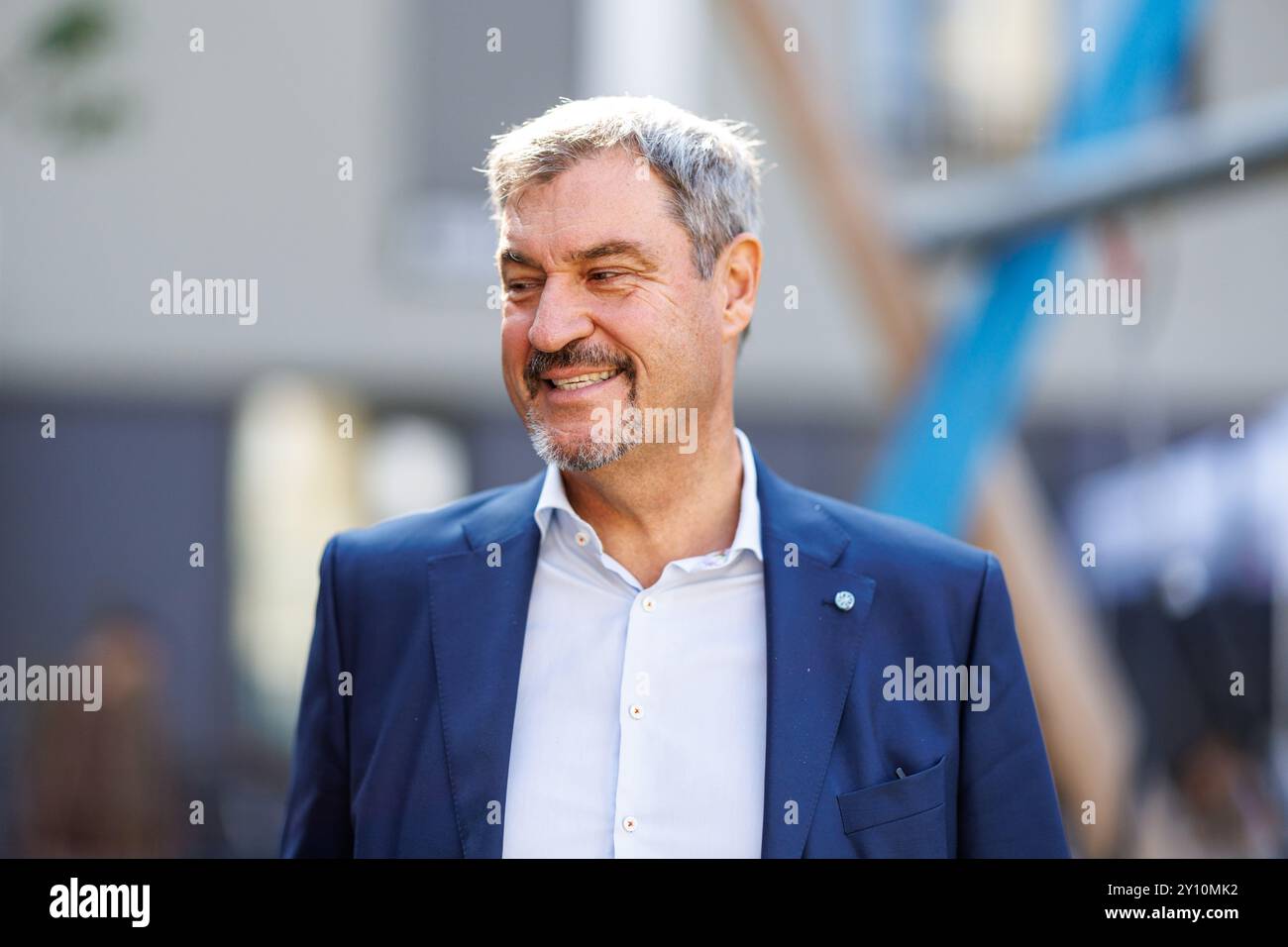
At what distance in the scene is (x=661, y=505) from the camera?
2098 millimetres

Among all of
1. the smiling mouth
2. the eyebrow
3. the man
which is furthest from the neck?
the eyebrow

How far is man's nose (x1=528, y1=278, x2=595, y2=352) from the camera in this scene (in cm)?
193

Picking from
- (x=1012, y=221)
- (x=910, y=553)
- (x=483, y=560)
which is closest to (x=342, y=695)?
(x=483, y=560)

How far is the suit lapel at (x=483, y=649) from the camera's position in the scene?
1.92m

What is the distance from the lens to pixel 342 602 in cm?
213

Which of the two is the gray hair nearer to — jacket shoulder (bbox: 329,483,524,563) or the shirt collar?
the shirt collar

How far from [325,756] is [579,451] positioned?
1.91ft

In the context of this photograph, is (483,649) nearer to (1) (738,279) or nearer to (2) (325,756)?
(2) (325,756)

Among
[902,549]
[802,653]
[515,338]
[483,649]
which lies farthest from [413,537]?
[902,549]
